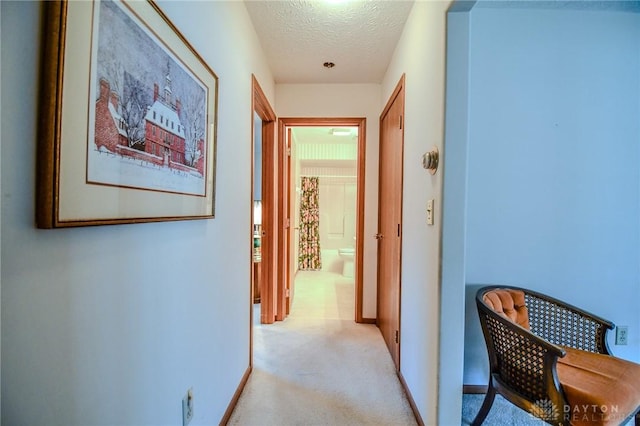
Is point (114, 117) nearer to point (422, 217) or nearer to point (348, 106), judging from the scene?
point (422, 217)

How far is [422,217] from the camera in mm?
1532

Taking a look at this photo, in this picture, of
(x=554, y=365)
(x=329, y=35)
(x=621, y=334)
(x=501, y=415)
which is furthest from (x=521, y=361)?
(x=329, y=35)

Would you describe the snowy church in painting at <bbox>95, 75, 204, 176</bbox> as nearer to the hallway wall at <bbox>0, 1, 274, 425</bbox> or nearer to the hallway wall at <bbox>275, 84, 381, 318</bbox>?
the hallway wall at <bbox>0, 1, 274, 425</bbox>

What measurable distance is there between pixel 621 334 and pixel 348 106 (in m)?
2.72

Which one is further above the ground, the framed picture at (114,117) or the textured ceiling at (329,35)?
the textured ceiling at (329,35)

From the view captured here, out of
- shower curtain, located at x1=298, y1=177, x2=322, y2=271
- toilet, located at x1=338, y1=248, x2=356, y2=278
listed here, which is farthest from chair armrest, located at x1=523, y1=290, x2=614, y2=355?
shower curtain, located at x1=298, y1=177, x2=322, y2=271

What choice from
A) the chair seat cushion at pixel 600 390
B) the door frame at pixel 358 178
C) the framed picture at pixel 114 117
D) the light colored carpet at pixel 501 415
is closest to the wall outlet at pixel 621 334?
the chair seat cushion at pixel 600 390

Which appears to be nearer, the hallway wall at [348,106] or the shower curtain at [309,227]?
the hallway wall at [348,106]

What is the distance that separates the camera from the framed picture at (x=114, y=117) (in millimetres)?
554

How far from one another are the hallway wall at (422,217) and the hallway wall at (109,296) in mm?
1056

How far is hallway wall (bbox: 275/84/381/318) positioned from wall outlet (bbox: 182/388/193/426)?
6.82 feet

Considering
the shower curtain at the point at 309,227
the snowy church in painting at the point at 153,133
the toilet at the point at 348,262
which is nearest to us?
the snowy church in painting at the point at 153,133

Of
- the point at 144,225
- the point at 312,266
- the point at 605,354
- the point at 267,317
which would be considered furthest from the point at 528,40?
the point at 312,266

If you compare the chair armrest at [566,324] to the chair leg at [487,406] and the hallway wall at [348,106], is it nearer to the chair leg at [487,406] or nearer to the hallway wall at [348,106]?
the chair leg at [487,406]
